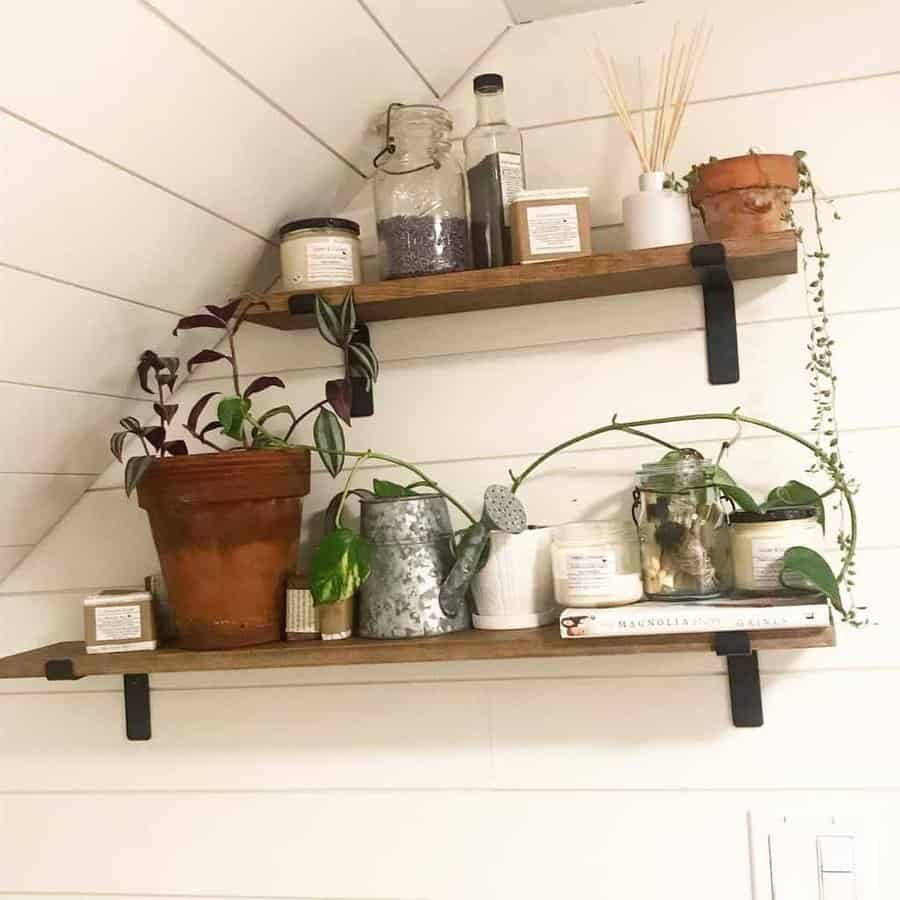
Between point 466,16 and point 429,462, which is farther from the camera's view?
point 429,462

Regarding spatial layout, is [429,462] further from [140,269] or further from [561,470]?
[140,269]

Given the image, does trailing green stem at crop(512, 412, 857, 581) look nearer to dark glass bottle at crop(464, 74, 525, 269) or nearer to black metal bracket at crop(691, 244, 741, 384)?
black metal bracket at crop(691, 244, 741, 384)

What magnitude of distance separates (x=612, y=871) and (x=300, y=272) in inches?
33.2

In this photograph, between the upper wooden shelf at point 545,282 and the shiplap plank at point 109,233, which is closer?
the shiplap plank at point 109,233

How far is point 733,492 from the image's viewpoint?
3.84 feet

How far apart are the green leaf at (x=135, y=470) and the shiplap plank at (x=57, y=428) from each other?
14cm

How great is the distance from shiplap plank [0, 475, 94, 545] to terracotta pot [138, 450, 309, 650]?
0.19 metres

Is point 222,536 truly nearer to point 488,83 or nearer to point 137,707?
point 137,707

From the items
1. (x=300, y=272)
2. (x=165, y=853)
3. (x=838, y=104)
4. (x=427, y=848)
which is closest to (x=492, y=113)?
(x=300, y=272)

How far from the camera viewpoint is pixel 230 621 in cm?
126

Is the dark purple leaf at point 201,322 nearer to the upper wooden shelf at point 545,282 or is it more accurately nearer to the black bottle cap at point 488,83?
the upper wooden shelf at point 545,282

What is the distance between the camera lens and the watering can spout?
121 cm

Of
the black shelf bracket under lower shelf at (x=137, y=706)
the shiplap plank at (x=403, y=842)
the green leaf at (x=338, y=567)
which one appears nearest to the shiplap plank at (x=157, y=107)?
the green leaf at (x=338, y=567)

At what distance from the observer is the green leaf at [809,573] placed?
3.52ft
